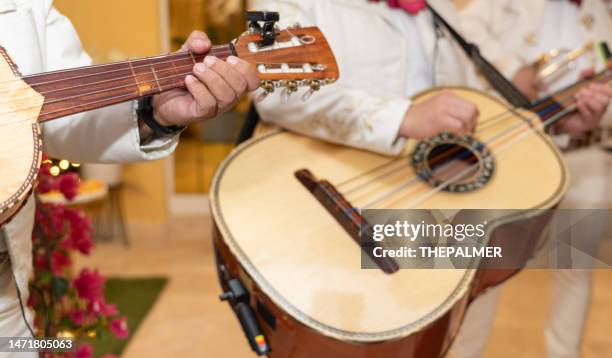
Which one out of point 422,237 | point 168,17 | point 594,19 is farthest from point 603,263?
→ point 168,17

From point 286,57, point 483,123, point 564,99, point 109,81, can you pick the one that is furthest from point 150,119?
point 564,99

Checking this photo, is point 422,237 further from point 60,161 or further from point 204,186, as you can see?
point 204,186

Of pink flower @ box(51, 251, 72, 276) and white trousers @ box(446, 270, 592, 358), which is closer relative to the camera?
pink flower @ box(51, 251, 72, 276)

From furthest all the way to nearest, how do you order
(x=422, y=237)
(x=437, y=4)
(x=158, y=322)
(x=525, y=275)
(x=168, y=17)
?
(x=168, y=17), (x=525, y=275), (x=158, y=322), (x=437, y=4), (x=422, y=237)

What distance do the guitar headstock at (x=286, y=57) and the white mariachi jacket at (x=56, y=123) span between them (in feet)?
0.67

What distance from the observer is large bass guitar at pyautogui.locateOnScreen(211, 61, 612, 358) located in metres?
1.08

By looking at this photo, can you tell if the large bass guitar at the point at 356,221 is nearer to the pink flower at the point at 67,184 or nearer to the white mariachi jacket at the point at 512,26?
the white mariachi jacket at the point at 512,26

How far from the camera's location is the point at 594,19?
1.77 m

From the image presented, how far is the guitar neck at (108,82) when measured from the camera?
2.69 feet

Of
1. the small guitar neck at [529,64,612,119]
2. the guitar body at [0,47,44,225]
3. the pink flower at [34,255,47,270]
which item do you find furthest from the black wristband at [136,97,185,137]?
the small guitar neck at [529,64,612,119]

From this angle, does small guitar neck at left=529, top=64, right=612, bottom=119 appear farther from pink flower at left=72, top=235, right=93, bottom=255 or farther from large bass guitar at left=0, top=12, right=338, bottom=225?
pink flower at left=72, top=235, right=93, bottom=255

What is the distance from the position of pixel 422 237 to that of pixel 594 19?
1076 mm

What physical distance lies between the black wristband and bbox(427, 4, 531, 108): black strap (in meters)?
0.81

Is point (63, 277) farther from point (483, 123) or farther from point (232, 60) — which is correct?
point (483, 123)
